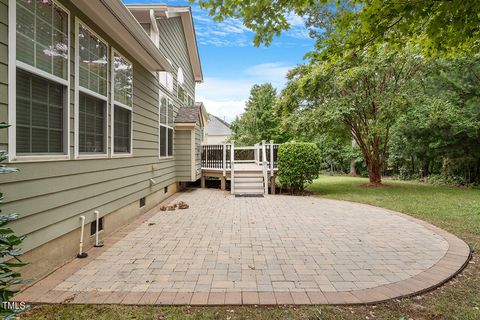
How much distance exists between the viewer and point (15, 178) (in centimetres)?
263

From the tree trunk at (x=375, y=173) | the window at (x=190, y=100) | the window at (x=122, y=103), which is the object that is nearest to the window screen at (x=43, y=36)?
the window at (x=122, y=103)

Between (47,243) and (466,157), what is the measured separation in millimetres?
Result: 15491

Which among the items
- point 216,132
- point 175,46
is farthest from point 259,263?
point 216,132

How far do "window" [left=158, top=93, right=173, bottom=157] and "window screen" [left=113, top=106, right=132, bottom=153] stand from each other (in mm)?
2122

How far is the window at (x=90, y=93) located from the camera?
3.78 metres

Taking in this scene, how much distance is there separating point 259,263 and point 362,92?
32.2ft

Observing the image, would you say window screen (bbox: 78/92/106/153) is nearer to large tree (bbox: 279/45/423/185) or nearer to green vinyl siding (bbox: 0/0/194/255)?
green vinyl siding (bbox: 0/0/194/255)

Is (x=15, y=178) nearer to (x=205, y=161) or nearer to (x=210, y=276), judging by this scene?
(x=210, y=276)

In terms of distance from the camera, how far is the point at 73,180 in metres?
3.61

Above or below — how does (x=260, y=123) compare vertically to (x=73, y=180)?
above

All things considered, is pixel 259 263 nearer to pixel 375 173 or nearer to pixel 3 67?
pixel 3 67

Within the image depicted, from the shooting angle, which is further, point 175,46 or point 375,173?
point 375,173

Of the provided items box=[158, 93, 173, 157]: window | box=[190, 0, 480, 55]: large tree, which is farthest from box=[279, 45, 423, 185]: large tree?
Answer: box=[190, 0, 480, 55]: large tree

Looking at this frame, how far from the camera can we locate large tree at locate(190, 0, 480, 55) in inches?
116
